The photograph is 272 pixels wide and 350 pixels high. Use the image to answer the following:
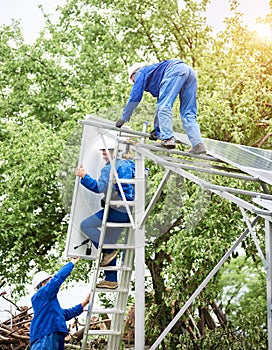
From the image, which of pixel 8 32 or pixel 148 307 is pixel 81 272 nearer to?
pixel 148 307

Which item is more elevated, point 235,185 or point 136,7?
point 136,7

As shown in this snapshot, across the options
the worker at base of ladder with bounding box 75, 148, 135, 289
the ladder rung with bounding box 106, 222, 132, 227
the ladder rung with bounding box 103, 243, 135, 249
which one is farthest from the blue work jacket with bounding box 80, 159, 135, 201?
the ladder rung with bounding box 103, 243, 135, 249

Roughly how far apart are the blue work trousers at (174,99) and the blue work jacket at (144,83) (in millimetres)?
96

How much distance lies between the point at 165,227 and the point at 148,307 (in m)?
4.22

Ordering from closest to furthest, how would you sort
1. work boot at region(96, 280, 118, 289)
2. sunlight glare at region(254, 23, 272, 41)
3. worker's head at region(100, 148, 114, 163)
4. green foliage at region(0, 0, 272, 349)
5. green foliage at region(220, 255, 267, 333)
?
worker's head at region(100, 148, 114, 163), work boot at region(96, 280, 118, 289), green foliage at region(0, 0, 272, 349), sunlight glare at region(254, 23, 272, 41), green foliage at region(220, 255, 267, 333)

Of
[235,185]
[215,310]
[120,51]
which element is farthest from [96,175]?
[120,51]

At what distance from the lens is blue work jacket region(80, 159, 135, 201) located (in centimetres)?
666

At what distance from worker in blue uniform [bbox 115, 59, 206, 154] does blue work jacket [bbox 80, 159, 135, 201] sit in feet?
2.15

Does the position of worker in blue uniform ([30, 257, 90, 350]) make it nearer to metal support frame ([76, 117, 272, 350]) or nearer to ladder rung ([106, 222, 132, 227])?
ladder rung ([106, 222, 132, 227])

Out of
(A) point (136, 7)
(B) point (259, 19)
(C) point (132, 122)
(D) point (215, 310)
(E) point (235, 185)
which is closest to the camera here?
(C) point (132, 122)

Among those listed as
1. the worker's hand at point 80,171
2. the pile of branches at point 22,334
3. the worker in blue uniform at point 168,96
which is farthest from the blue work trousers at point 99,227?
the pile of branches at point 22,334

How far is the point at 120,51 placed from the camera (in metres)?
12.7

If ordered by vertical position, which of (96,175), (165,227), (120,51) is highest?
(120,51)

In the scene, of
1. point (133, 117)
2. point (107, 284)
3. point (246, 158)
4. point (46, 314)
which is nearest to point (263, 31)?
point (246, 158)
